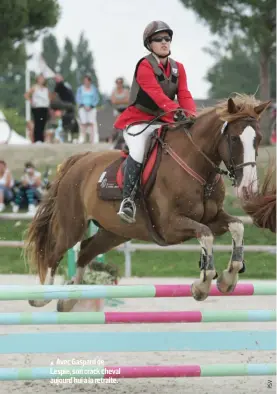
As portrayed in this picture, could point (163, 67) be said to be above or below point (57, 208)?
above

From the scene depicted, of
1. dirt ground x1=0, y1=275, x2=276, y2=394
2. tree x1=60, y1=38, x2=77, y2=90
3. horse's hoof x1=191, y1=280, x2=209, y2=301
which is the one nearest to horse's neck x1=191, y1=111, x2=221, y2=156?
horse's hoof x1=191, y1=280, x2=209, y2=301

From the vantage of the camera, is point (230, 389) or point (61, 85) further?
point (61, 85)

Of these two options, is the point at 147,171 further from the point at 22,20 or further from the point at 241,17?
the point at 22,20

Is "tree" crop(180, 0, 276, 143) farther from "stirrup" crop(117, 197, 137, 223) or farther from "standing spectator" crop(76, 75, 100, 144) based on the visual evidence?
"stirrup" crop(117, 197, 137, 223)

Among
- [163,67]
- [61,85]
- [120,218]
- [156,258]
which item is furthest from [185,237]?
[61,85]

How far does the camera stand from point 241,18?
15008 millimetres

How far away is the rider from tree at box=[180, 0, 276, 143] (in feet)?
30.9

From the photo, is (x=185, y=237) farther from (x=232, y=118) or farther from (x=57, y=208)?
(x=57, y=208)

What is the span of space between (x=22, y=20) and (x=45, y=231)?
1000 centimetres

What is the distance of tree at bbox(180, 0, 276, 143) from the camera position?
14.7 meters

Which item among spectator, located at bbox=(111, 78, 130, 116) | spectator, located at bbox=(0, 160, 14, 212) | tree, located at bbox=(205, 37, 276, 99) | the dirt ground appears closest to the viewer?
the dirt ground

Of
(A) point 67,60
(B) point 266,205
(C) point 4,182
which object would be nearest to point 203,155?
(B) point 266,205

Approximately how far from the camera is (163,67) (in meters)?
5.53

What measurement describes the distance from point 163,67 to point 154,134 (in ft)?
1.48
